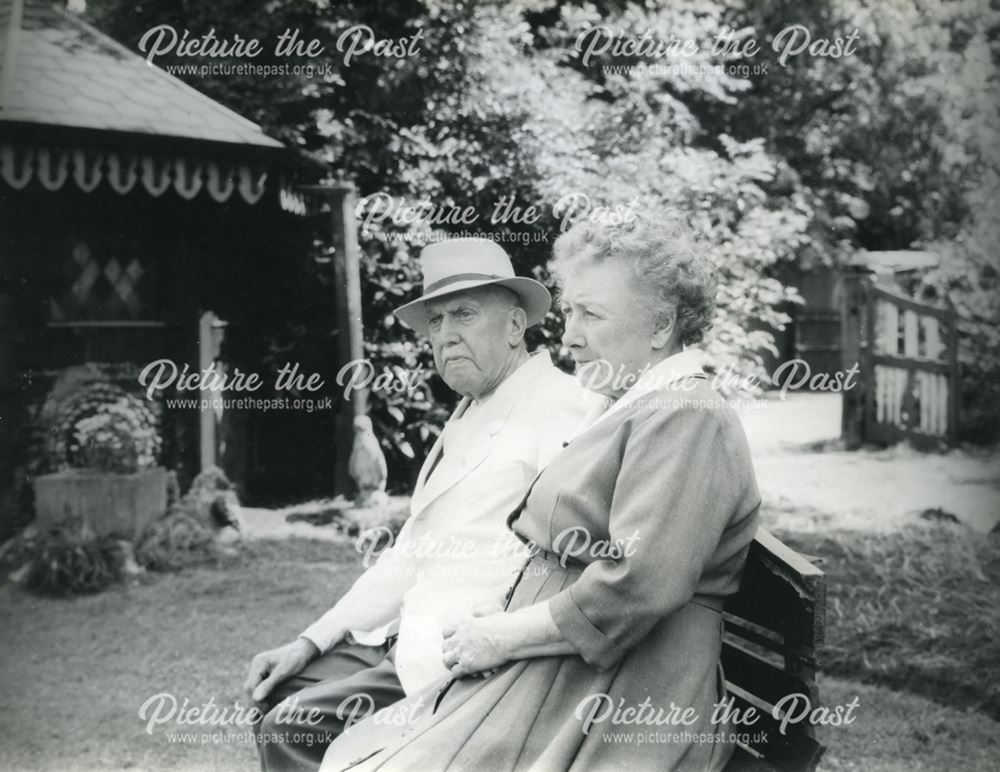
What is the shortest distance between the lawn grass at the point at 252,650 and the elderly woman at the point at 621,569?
1.73m

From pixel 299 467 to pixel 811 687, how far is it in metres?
2.48

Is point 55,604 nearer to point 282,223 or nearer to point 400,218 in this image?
point 282,223

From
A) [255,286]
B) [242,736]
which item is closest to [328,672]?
[242,736]

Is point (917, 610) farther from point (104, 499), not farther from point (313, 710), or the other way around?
point (104, 499)

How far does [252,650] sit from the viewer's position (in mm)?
3486

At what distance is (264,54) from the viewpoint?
346cm

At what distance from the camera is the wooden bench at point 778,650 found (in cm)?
154

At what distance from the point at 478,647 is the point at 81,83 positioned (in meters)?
2.65

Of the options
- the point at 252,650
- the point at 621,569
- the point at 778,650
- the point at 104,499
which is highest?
the point at 621,569

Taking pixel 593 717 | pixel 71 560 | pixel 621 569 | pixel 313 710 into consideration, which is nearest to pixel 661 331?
pixel 621 569

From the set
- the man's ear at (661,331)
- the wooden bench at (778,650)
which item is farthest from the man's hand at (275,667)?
the man's ear at (661,331)

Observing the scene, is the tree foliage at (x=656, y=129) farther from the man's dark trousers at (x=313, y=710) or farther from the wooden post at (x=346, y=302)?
the man's dark trousers at (x=313, y=710)

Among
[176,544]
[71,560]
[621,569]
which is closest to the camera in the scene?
[621,569]

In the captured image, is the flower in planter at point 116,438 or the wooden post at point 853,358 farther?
the wooden post at point 853,358
